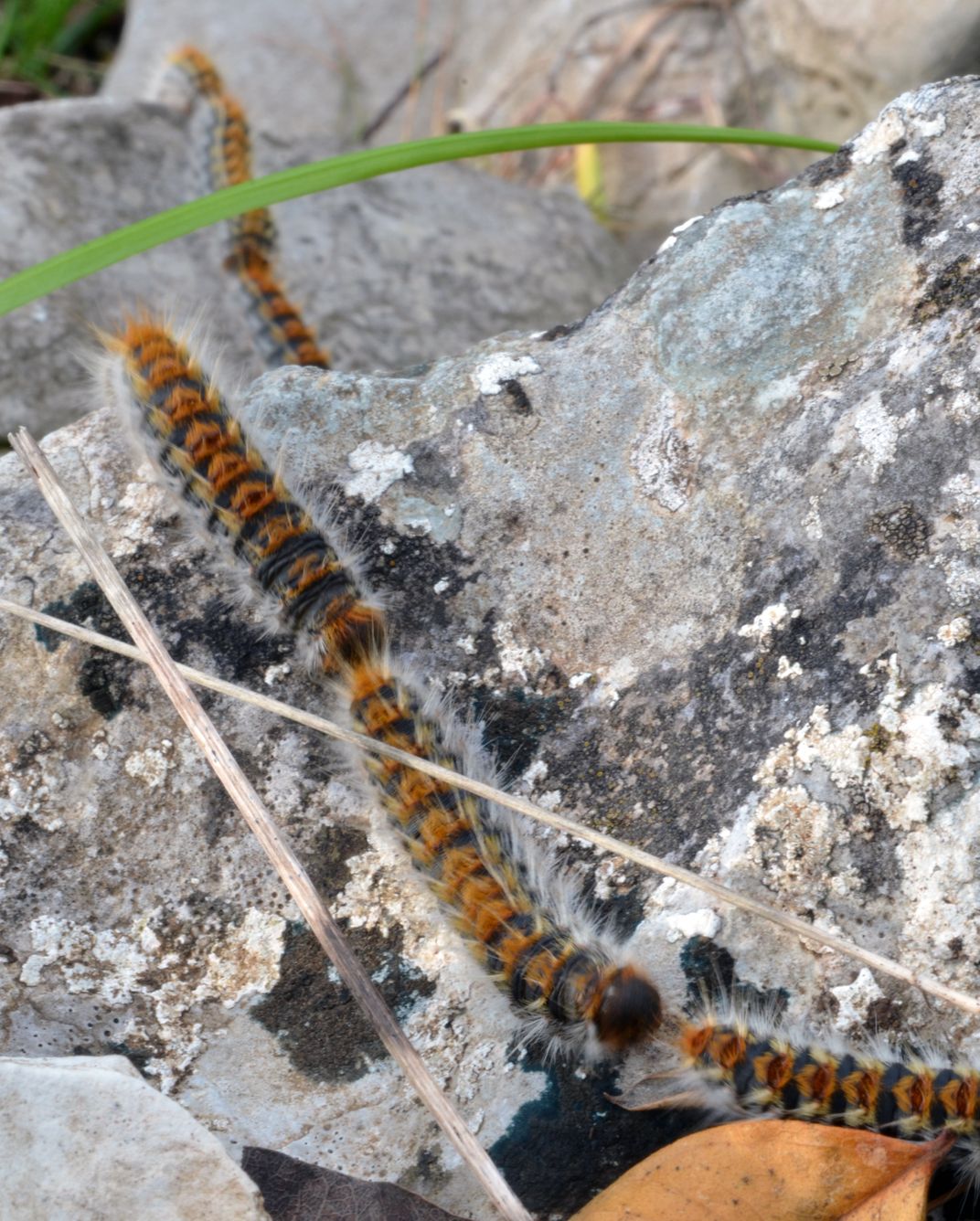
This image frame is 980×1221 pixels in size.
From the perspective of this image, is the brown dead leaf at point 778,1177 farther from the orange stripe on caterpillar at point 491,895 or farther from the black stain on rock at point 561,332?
the black stain on rock at point 561,332

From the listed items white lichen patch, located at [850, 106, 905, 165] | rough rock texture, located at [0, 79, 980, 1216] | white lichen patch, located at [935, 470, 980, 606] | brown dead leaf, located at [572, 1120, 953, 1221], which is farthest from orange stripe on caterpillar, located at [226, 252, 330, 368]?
brown dead leaf, located at [572, 1120, 953, 1221]

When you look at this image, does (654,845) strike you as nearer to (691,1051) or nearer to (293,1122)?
(691,1051)

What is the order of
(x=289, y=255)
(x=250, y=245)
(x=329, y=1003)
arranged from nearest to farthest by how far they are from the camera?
(x=329, y=1003), (x=250, y=245), (x=289, y=255)

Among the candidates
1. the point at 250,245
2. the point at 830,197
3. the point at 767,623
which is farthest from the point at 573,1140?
the point at 250,245

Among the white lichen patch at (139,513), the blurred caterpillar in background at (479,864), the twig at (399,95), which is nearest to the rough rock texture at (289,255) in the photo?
the twig at (399,95)

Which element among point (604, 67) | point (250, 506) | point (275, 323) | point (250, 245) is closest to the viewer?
point (250, 506)

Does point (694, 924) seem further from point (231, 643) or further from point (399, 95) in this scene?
point (399, 95)
